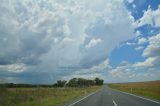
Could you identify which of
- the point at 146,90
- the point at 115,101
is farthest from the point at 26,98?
the point at 146,90

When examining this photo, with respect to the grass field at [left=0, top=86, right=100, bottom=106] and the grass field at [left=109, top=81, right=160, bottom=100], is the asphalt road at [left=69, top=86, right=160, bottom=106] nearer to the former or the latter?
the grass field at [left=0, top=86, right=100, bottom=106]

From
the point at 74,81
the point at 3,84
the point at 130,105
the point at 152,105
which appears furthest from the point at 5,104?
the point at 74,81

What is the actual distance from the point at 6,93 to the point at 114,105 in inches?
539

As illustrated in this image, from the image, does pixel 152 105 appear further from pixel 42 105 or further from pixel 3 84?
pixel 3 84

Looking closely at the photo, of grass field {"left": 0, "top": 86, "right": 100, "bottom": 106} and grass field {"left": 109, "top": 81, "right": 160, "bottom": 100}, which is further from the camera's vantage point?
grass field {"left": 109, "top": 81, "right": 160, "bottom": 100}

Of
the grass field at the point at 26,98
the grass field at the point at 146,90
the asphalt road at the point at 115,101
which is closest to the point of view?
the asphalt road at the point at 115,101

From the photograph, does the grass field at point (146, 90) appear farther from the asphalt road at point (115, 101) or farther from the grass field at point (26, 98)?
the grass field at point (26, 98)

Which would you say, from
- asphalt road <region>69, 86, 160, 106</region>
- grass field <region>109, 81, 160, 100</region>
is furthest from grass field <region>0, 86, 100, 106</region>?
grass field <region>109, 81, 160, 100</region>

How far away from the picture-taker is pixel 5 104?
21875mm

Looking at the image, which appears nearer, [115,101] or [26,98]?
[115,101]

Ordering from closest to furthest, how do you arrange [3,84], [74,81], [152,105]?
[152,105] < [3,84] < [74,81]

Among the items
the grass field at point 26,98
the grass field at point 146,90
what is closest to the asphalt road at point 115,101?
the grass field at point 26,98

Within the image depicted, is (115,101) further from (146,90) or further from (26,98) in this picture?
(146,90)

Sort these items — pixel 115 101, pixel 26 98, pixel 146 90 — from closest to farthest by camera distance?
pixel 115 101 → pixel 26 98 → pixel 146 90
